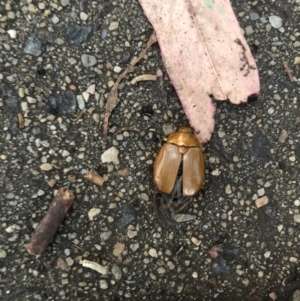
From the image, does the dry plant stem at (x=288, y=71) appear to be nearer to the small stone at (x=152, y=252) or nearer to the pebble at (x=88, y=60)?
the pebble at (x=88, y=60)

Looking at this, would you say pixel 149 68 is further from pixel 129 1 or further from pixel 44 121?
pixel 44 121

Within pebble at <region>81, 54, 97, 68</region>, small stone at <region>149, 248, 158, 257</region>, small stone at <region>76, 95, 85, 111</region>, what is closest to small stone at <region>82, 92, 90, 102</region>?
small stone at <region>76, 95, 85, 111</region>

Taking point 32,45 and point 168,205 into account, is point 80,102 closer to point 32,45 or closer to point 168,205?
point 32,45

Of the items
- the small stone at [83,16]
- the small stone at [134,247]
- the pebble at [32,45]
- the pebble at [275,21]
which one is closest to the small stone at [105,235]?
the small stone at [134,247]

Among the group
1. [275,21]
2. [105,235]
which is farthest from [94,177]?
[275,21]

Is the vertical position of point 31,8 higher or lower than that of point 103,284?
higher

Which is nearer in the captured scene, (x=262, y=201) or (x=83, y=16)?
(x=83, y=16)

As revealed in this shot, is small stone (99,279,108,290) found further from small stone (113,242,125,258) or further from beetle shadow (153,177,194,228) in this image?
beetle shadow (153,177,194,228)

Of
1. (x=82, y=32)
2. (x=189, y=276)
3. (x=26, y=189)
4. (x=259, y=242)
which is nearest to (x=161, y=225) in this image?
(x=189, y=276)
